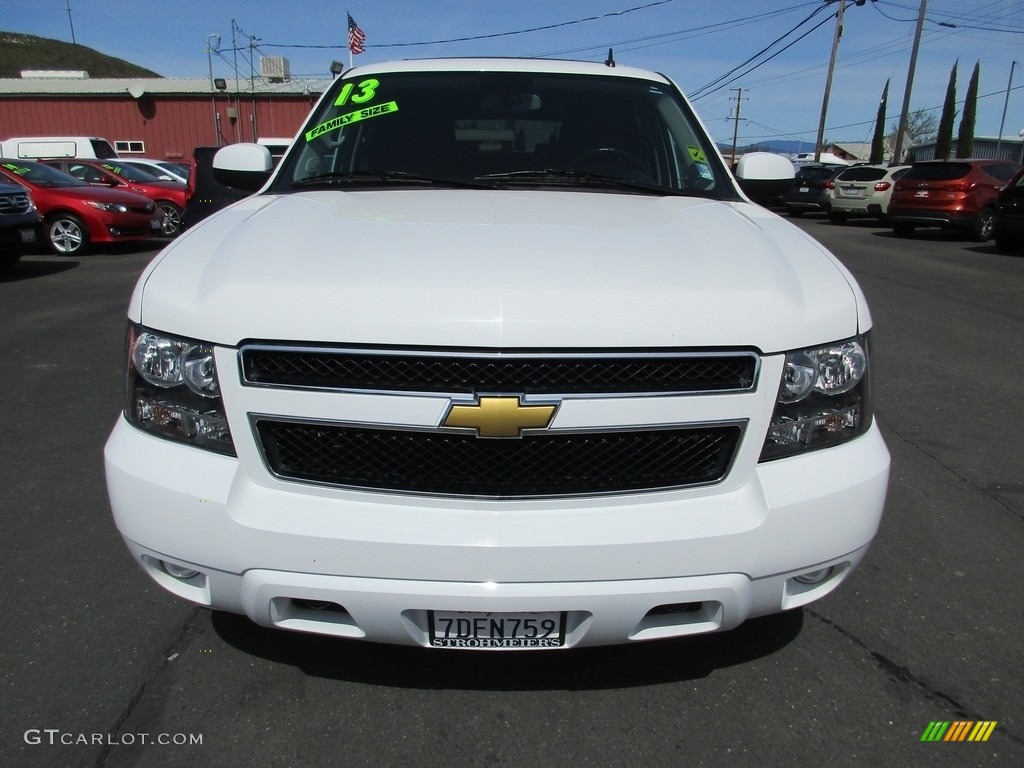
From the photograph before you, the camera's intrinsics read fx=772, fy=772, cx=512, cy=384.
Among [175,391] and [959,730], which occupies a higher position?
[175,391]

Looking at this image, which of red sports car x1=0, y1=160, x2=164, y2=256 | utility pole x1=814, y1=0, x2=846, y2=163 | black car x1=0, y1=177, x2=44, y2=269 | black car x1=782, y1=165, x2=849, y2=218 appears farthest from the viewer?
utility pole x1=814, y1=0, x2=846, y2=163

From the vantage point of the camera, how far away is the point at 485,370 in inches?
68.9

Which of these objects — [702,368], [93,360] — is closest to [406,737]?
[702,368]

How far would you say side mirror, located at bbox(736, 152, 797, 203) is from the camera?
11.0 feet

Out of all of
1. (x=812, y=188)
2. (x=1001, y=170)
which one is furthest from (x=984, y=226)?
(x=812, y=188)

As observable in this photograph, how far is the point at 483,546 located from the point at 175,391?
876 mm

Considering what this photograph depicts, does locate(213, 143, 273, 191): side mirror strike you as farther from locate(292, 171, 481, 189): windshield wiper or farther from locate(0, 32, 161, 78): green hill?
locate(0, 32, 161, 78): green hill

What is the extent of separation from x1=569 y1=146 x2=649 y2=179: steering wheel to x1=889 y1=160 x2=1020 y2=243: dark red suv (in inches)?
593

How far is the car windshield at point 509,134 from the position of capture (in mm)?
3119

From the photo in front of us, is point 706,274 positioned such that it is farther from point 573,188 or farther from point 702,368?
point 573,188

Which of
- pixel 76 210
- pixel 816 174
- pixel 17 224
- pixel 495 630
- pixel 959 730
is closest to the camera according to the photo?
pixel 495 630

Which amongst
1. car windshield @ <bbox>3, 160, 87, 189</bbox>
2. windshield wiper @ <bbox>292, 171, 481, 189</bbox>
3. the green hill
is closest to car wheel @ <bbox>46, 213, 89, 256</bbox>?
car windshield @ <bbox>3, 160, 87, 189</bbox>

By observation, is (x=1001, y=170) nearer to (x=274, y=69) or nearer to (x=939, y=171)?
(x=939, y=171)

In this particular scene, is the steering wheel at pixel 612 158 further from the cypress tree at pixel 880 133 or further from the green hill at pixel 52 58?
the green hill at pixel 52 58
